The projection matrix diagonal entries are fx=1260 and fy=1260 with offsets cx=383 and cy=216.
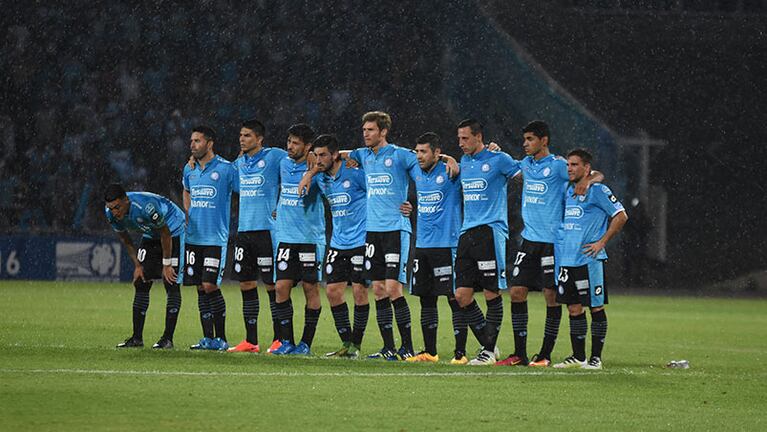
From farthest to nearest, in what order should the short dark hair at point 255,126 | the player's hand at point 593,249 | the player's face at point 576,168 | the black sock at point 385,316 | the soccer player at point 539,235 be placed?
the short dark hair at point 255,126 → the black sock at point 385,316 → the soccer player at point 539,235 → the player's face at point 576,168 → the player's hand at point 593,249

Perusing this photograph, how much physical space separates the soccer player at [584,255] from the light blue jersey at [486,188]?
0.55 meters

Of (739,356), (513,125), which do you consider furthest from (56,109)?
(739,356)

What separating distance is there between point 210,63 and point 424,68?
5.24 metres

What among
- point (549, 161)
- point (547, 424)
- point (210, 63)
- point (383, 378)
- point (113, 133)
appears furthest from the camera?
point (210, 63)

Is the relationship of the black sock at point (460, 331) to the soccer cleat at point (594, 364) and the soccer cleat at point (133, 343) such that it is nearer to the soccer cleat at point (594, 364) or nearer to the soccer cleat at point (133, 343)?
the soccer cleat at point (594, 364)

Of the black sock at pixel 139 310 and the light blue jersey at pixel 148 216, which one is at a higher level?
the light blue jersey at pixel 148 216

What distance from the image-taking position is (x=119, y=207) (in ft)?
36.0

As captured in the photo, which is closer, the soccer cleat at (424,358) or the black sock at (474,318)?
the soccer cleat at (424,358)

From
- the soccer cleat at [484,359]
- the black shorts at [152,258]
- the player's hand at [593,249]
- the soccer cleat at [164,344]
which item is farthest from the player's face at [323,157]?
the player's hand at [593,249]

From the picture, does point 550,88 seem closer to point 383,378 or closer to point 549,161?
point 549,161

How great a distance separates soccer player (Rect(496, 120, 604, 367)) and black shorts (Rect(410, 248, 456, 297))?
579mm

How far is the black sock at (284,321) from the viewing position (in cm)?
1130

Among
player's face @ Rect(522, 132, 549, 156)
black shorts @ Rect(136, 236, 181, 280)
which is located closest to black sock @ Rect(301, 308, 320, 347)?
black shorts @ Rect(136, 236, 181, 280)

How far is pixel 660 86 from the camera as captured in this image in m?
32.1
